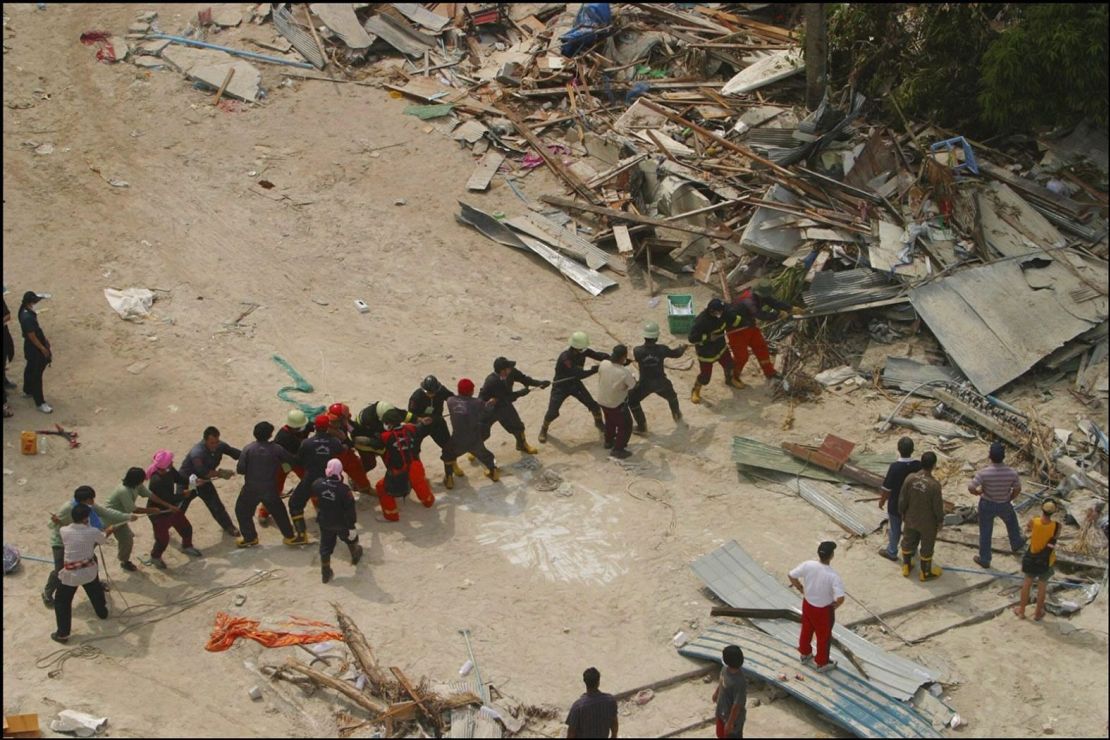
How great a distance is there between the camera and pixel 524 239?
1819cm

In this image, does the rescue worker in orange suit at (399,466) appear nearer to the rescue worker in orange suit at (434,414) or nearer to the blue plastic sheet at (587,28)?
the rescue worker in orange suit at (434,414)

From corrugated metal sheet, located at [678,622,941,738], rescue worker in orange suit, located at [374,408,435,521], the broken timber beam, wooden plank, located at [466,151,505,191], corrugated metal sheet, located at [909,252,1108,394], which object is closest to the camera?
corrugated metal sheet, located at [678,622,941,738]

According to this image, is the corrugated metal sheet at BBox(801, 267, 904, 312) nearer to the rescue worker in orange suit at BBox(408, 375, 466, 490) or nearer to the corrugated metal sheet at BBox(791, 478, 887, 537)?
the corrugated metal sheet at BBox(791, 478, 887, 537)

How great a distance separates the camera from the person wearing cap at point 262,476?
488 inches

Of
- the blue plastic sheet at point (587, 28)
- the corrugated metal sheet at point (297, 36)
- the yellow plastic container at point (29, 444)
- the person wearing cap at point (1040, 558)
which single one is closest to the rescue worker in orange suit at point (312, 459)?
the yellow plastic container at point (29, 444)

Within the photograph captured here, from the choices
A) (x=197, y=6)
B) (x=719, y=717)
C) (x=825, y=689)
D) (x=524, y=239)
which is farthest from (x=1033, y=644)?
(x=197, y=6)

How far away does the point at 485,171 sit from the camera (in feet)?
64.1

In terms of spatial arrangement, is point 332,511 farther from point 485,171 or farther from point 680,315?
point 485,171

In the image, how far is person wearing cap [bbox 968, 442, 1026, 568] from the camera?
37.9 ft

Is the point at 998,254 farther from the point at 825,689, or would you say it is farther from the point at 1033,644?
the point at 825,689

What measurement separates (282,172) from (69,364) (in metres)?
5.49

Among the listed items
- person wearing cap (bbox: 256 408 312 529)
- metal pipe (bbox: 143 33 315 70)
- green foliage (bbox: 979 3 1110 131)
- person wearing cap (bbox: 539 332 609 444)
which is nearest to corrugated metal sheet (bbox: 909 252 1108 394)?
green foliage (bbox: 979 3 1110 131)

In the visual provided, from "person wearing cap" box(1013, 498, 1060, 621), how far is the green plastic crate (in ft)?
20.7

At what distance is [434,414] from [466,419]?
375mm
